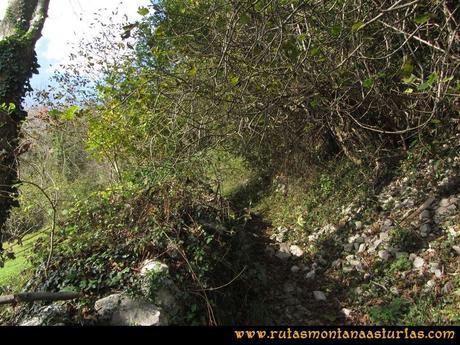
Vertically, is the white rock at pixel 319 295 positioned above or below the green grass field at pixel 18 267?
below

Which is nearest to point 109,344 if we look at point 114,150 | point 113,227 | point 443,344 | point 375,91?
point 113,227

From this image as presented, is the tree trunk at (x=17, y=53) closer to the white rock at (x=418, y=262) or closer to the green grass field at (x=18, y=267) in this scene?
the green grass field at (x=18, y=267)

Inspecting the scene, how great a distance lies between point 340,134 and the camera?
6746mm

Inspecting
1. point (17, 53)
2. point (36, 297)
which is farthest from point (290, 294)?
point (17, 53)

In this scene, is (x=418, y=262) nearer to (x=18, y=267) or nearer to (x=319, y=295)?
(x=319, y=295)

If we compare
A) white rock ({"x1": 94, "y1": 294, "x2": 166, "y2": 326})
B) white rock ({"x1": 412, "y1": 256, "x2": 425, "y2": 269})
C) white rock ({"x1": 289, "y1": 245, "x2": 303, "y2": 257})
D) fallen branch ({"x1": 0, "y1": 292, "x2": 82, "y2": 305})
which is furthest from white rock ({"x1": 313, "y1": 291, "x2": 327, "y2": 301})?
fallen branch ({"x1": 0, "y1": 292, "x2": 82, "y2": 305})

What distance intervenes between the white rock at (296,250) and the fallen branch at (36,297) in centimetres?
342

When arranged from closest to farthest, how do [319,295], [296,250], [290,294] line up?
[319,295]
[290,294]
[296,250]

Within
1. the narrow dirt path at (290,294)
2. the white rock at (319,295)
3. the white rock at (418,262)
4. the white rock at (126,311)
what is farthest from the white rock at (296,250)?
the white rock at (126,311)

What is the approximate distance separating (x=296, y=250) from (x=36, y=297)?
13.2 feet

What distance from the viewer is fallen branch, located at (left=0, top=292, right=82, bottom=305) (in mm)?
3114

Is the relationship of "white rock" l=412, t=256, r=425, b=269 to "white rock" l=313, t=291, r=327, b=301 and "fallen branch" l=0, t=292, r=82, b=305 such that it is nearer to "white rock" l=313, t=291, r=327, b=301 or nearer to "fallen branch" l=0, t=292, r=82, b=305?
"white rock" l=313, t=291, r=327, b=301

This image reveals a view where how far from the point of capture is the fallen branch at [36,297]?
3.11 metres

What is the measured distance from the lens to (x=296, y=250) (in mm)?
6316
